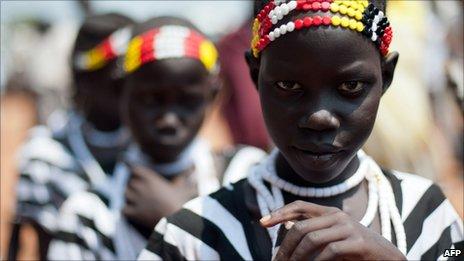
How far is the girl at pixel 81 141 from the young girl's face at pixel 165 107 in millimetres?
747

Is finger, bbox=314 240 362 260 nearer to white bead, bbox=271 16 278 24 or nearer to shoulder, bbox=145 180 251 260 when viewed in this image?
shoulder, bbox=145 180 251 260

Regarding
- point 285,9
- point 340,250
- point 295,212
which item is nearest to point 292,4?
point 285,9

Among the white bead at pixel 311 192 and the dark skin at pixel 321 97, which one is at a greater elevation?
the dark skin at pixel 321 97

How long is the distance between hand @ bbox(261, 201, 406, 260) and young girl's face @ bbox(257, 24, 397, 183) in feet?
0.77

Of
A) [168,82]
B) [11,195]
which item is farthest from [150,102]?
[11,195]

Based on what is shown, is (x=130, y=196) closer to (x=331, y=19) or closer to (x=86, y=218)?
(x=86, y=218)

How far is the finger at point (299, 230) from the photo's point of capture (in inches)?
84.0

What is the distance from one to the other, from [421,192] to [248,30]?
404 cm

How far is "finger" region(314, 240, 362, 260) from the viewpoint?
83.3 inches

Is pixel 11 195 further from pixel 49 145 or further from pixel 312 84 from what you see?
pixel 312 84

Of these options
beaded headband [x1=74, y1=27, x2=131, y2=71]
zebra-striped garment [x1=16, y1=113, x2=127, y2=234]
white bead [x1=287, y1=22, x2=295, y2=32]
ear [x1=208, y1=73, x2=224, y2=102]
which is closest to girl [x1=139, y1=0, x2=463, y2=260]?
white bead [x1=287, y1=22, x2=295, y2=32]

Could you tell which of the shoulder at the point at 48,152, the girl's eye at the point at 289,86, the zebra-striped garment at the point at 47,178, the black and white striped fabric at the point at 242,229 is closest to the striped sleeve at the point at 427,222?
the black and white striped fabric at the point at 242,229
